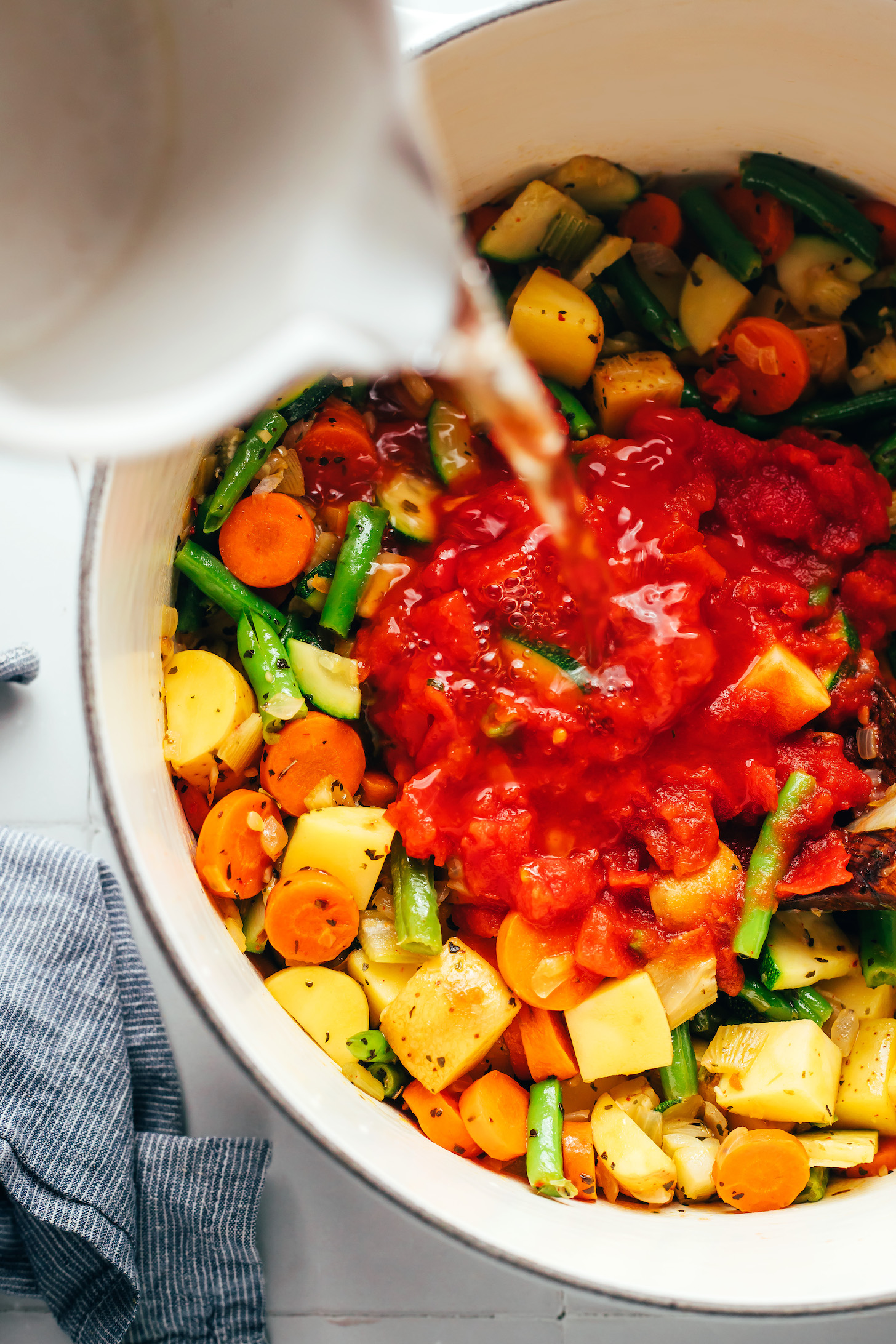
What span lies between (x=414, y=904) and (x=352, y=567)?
72 centimetres

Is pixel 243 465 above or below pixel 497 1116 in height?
above

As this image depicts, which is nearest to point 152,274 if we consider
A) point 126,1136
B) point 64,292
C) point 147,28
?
point 64,292

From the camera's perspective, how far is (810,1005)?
89.5 inches

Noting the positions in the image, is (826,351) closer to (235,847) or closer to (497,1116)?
(235,847)

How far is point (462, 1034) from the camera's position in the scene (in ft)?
7.01

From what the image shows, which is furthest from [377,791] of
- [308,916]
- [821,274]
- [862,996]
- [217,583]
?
[821,274]

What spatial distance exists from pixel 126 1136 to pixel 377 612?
128cm

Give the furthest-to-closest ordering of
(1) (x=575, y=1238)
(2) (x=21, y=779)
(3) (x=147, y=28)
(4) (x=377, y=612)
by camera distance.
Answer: (2) (x=21, y=779), (4) (x=377, y=612), (1) (x=575, y=1238), (3) (x=147, y=28)

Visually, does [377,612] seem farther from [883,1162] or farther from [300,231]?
[883,1162]

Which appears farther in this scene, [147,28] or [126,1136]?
[126,1136]

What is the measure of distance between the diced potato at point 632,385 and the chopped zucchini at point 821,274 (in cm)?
32

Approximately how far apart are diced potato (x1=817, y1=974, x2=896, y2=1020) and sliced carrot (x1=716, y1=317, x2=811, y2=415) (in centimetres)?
131

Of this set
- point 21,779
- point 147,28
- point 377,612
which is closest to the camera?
point 147,28

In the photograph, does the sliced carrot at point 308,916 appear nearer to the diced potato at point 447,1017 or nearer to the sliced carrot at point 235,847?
the sliced carrot at point 235,847
